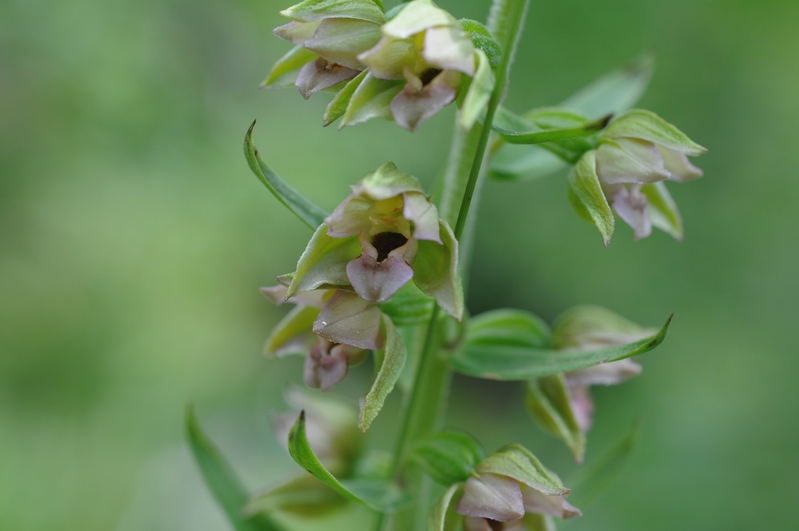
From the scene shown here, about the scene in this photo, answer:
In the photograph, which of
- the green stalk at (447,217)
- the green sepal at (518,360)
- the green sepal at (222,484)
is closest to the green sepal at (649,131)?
the green stalk at (447,217)

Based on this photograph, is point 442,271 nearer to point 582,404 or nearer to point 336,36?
point 336,36

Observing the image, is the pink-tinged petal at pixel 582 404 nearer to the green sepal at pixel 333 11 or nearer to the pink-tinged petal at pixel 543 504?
the pink-tinged petal at pixel 543 504

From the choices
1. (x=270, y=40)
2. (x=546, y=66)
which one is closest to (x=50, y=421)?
(x=270, y=40)

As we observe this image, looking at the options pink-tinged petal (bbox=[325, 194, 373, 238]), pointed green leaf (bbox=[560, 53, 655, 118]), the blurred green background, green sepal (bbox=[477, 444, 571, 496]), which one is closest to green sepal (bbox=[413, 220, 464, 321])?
pink-tinged petal (bbox=[325, 194, 373, 238])

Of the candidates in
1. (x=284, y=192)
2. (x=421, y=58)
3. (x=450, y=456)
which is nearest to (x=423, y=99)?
(x=421, y=58)

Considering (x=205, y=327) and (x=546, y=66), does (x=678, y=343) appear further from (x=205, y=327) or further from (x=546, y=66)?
(x=205, y=327)

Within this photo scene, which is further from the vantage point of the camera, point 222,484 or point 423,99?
point 222,484
